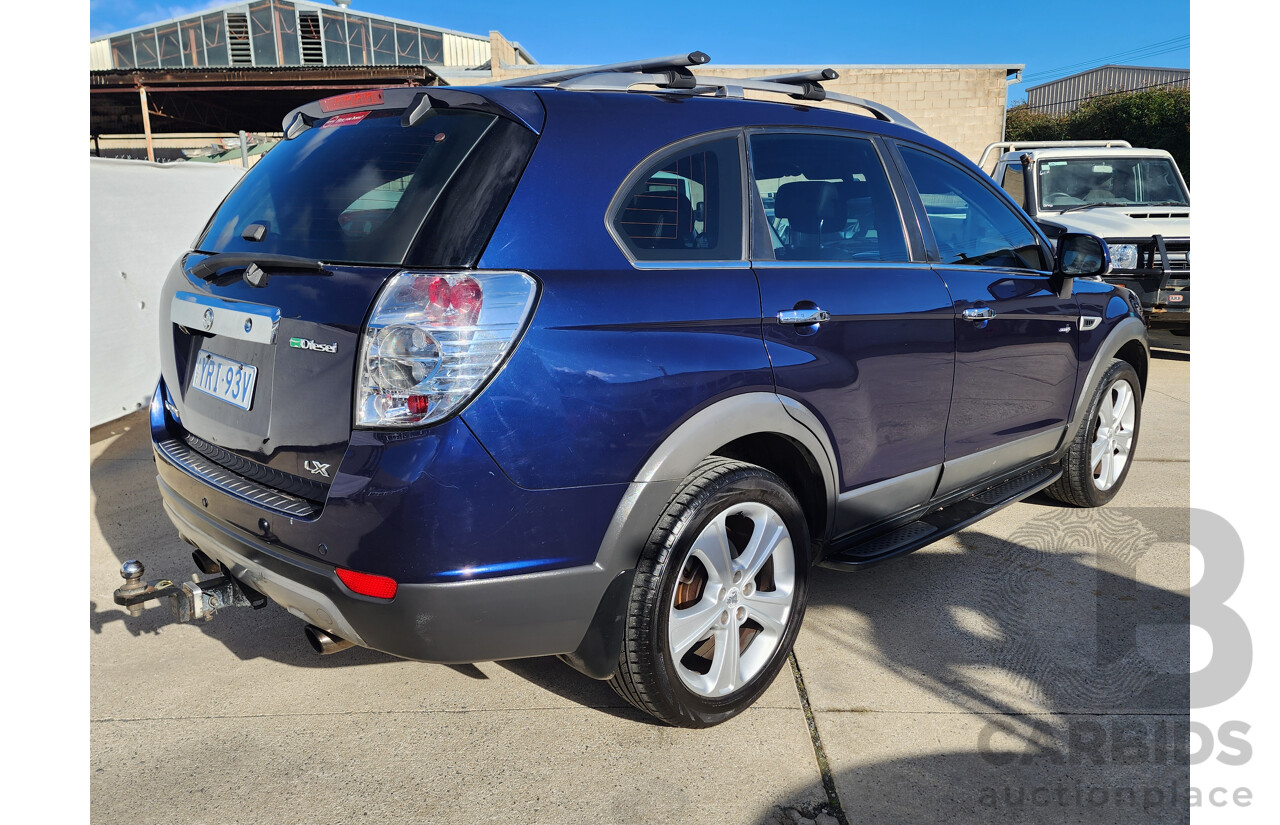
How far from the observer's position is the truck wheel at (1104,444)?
4.33 meters

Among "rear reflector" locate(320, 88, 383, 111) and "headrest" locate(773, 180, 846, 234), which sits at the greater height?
"rear reflector" locate(320, 88, 383, 111)

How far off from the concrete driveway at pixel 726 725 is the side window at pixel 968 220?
1358mm

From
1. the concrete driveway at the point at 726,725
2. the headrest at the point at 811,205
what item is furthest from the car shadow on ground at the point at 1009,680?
the headrest at the point at 811,205

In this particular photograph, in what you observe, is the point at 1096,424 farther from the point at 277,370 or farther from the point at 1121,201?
the point at 1121,201

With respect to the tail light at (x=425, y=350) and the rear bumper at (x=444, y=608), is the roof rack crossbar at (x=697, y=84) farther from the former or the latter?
the rear bumper at (x=444, y=608)

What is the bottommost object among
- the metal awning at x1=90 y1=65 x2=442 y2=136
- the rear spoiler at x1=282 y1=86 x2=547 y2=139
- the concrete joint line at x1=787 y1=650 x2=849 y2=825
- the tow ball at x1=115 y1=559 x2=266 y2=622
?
the concrete joint line at x1=787 y1=650 x2=849 y2=825

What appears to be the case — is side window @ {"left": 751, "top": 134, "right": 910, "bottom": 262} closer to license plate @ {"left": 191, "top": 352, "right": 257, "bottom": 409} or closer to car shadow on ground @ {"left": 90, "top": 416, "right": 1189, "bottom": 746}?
Result: car shadow on ground @ {"left": 90, "top": 416, "right": 1189, "bottom": 746}

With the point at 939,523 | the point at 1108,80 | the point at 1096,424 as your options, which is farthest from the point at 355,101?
the point at 1108,80

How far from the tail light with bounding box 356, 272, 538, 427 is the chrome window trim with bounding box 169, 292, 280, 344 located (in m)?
0.38

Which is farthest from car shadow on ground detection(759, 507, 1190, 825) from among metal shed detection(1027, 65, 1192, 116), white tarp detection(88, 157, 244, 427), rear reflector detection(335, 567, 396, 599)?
metal shed detection(1027, 65, 1192, 116)

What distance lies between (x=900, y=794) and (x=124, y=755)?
2210mm

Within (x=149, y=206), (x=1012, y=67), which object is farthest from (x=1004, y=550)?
(x=1012, y=67)

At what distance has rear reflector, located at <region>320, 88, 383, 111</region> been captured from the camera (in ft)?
8.23

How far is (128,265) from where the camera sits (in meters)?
6.35
